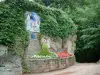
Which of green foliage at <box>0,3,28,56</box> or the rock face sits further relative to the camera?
green foliage at <box>0,3,28,56</box>

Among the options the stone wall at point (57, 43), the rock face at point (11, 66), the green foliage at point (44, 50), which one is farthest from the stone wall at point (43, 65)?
the stone wall at point (57, 43)

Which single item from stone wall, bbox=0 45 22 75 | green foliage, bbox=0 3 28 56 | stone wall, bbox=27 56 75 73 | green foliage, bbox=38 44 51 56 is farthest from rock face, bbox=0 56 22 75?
green foliage, bbox=38 44 51 56

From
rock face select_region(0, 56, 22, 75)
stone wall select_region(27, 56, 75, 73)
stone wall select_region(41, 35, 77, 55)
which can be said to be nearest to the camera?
rock face select_region(0, 56, 22, 75)

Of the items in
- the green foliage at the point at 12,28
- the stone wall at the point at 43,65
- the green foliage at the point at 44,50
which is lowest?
the stone wall at the point at 43,65

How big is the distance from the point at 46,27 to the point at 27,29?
1.72 meters

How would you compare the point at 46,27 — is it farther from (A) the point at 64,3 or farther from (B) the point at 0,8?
(A) the point at 64,3

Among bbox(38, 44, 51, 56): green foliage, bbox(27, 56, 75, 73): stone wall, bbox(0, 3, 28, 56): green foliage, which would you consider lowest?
bbox(27, 56, 75, 73): stone wall

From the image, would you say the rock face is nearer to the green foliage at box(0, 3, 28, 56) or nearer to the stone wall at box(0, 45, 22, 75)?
the stone wall at box(0, 45, 22, 75)

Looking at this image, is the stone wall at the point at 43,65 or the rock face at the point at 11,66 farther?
the stone wall at the point at 43,65

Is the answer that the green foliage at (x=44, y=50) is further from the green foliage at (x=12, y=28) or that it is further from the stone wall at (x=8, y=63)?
the stone wall at (x=8, y=63)

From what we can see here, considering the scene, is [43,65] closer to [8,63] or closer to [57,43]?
[8,63]

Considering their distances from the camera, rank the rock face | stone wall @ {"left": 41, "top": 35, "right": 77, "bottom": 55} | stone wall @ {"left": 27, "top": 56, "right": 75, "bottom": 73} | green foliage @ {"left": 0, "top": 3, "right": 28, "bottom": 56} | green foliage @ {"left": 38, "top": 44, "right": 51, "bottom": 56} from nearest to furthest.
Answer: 1. the rock face
2. green foliage @ {"left": 0, "top": 3, "right": 28, "bottom": 56}
3. stone wall @ {"left": 27, "top": 56, "right": 75, "bottom": 73}
4. green foliage @ {"left": 38, "top": 44, "right": 51, "bottom": 56}
5. stone wall @ {"left": 41, "top": 35, "right": 77, "bottom": 55}

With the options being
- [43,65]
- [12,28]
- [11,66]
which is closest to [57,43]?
[43,65]

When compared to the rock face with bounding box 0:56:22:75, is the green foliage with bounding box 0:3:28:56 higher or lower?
higher
